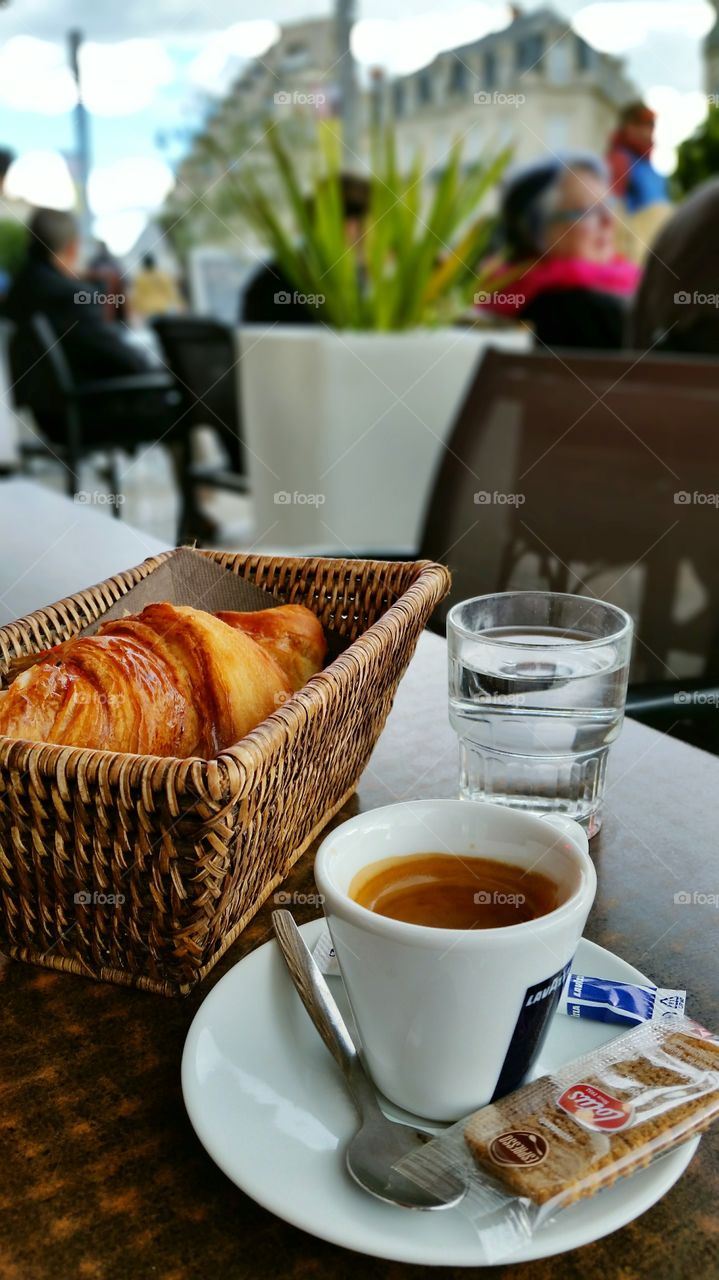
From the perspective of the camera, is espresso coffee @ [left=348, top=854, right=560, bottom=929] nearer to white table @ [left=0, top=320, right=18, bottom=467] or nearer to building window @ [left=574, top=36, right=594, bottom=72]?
white table @ [left=0, top=320, right=18, bottom=467]

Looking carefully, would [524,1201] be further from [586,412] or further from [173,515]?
[173,515]

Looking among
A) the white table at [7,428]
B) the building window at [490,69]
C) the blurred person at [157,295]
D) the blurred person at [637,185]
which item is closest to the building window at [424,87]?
the building window at [490,69]

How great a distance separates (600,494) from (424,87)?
3836 mm

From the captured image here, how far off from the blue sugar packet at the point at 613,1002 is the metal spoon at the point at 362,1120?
0.09 metres

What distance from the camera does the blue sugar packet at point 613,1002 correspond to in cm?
44

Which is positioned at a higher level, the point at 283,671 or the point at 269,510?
the point at 283,671

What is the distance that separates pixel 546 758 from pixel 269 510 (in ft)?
7.13

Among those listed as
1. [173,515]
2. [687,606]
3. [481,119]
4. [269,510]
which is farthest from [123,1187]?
[481,119]

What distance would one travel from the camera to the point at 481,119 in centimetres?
426

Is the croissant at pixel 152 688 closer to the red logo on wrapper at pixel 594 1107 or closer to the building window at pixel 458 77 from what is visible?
the red logo on wrapper at pixel 594 1107

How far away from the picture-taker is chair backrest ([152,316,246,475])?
3.44m

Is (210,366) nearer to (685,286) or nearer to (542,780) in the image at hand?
(685,286)

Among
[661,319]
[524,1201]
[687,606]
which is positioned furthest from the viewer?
[661,319]

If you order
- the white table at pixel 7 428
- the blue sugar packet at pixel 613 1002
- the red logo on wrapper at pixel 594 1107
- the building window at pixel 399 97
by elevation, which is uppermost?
the building window at pixel 399 97
